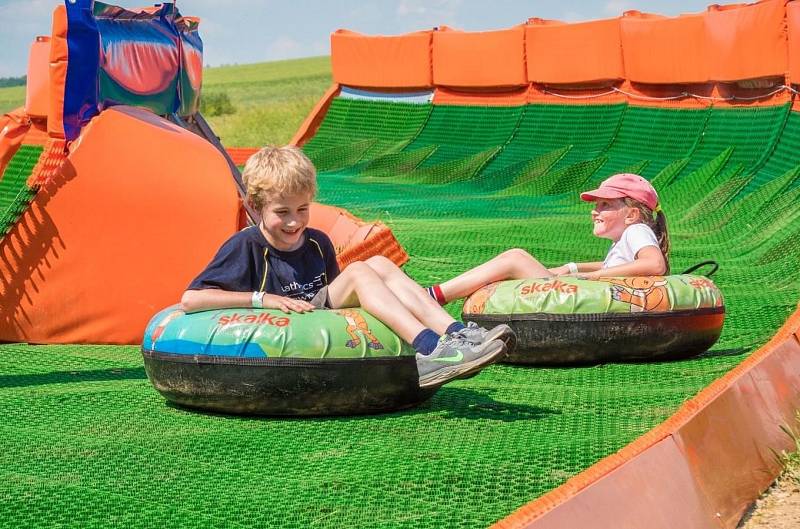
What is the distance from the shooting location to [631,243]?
6.76m

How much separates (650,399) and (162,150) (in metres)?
3.51

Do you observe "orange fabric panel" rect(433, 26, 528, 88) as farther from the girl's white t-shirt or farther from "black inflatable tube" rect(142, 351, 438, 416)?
"black inflatable tube" rect(142, 351, 438, 416)

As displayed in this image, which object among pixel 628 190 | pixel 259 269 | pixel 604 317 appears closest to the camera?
pixel 259 269

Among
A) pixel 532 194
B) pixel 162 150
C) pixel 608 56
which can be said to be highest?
pixel 162 150

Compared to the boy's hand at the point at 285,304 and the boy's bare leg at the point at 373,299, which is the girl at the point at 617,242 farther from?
the boy's hand at the point at 285,304

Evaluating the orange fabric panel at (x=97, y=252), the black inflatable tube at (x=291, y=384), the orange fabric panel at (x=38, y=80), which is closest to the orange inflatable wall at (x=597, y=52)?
the orange fabric panel at (x=38, y=80)

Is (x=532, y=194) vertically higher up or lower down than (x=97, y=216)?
lower down

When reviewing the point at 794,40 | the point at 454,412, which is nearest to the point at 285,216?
the point at 454,412

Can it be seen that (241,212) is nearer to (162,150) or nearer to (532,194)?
(162,150)

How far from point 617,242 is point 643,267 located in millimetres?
282

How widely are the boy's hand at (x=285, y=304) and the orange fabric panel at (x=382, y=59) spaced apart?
13596mm

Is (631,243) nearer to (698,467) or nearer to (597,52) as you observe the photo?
(698,467)

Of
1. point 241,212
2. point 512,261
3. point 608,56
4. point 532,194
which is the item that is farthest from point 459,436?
point 608,56

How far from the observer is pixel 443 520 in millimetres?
3846
